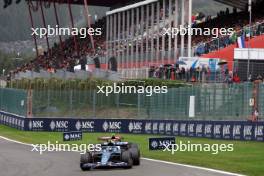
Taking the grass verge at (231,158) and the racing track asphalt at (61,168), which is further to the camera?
the grass verge at (231,158)

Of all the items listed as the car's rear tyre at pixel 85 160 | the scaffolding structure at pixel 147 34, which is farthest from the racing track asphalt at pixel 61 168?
the scaffolding structure at pixel 147 34

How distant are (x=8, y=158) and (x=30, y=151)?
10.8 feet

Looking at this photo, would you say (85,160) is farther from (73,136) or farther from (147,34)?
(147,34)

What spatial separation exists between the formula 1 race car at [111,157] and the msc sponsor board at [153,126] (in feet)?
32.9

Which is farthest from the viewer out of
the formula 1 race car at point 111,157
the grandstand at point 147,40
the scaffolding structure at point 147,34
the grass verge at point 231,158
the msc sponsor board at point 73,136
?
the scaffolding structure at point 147,34

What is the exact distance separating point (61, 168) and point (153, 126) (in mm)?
18886

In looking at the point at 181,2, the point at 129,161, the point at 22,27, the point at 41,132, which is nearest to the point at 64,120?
the point at 41,132

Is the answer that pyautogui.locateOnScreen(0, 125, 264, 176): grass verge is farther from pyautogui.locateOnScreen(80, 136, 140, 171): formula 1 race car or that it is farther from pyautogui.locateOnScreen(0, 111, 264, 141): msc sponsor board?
→ pyautogui.locateOnScreen(80, 136, 140, 171): formula 1 race car

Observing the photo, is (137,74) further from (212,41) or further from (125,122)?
(125,122)

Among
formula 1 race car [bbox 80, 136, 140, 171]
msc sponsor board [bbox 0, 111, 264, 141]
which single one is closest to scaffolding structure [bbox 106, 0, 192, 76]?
msc sponsor board [bbox 0, 111, 264, 141]

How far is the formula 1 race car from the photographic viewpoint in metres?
17.8

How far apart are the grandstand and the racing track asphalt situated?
23384mm

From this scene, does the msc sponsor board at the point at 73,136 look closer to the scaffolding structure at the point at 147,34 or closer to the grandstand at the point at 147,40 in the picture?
the grandstand at the point at 147,40

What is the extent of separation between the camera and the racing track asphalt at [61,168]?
16.6 meters
